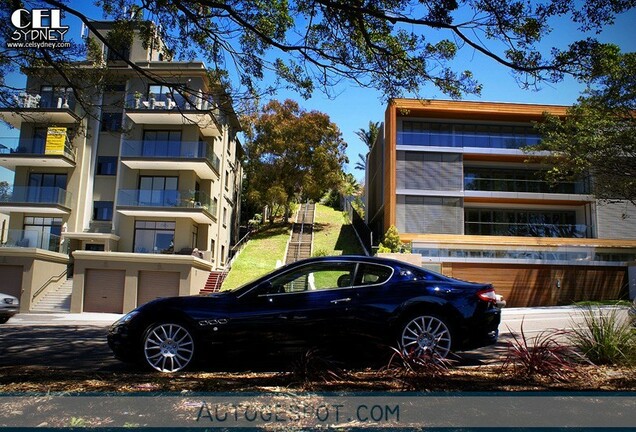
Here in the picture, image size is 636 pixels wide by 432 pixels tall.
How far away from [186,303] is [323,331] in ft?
5.55

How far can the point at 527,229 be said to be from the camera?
32.5 meters

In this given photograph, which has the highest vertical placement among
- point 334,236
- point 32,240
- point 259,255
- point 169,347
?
point 334,236

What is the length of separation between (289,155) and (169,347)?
116ft

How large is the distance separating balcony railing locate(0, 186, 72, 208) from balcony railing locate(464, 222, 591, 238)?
2552 centimetres

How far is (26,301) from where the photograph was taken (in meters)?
23.9

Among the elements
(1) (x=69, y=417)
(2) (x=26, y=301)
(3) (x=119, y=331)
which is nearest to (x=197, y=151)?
(2) (x=26, y=301)

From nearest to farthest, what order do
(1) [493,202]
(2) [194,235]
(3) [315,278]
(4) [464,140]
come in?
(3) [315,278] < (2) [194,235] < (4) [464,140] < (1) [493,202]

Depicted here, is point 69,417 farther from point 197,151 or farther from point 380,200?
point 380,200

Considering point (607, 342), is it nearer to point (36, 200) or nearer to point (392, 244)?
point (392, 244)

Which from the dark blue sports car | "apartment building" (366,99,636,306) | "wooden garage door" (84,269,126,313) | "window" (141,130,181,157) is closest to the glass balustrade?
"wooden garage door" (84,269,126,313)

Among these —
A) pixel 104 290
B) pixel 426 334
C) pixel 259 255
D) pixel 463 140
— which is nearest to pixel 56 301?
pixel 104 290

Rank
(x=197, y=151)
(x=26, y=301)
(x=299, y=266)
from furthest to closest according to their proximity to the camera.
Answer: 1. (x=197, y=151)
2. (x=26, y=301)
3. (x=299, y=266)

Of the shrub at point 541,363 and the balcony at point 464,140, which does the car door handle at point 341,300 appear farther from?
the balcony at point 464,140

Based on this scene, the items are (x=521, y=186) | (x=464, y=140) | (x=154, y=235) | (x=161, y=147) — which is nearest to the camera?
(x=161, y=147)
